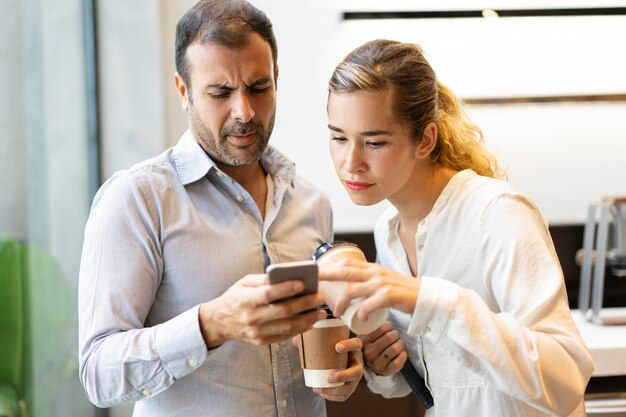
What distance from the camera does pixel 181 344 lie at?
131 centimetres

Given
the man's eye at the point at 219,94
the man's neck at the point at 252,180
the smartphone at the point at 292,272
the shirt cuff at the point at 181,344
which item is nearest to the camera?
the smartphone at the point at 292,272

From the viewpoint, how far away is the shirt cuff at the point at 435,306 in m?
1.19

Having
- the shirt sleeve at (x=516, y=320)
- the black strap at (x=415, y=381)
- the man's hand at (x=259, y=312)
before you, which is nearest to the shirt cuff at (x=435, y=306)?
the shirt sleeve at (x=516, y=320)

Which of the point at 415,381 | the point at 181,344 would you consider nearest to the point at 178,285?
the point at 181,344

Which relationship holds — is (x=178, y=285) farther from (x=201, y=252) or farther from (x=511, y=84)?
(x=511, y=84)

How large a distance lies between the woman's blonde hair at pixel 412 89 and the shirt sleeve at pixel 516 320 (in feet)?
0.76

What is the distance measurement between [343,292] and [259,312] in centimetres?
13

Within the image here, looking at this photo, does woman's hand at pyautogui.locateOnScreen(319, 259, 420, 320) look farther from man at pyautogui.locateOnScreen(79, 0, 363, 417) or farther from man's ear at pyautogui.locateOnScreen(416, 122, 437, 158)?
man's ear at pyautogui.locateOnScreen(416, 122, 437, 158)

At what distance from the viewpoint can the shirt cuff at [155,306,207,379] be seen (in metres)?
1.30

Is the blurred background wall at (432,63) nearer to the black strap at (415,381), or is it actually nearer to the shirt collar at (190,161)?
the shirt collar at (190,161)

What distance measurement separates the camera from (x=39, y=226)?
7.27ft

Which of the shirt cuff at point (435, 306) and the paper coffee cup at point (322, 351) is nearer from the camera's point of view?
the shirt cuff at point (435, 306)

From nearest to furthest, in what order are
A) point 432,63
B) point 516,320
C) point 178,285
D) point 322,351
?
point 516,320 → point 322,351 → point 178,285 → point 432,63

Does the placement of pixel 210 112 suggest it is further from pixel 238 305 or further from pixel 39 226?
pixel 39 226
